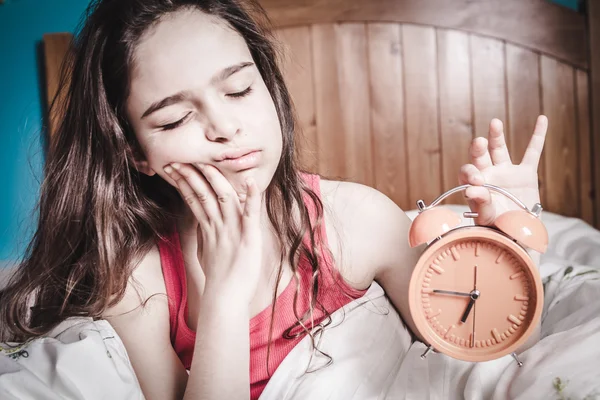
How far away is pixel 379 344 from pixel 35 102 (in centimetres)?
197

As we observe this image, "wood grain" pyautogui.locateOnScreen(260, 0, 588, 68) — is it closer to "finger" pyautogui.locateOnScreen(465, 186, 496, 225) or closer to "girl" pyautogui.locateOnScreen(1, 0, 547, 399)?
"girl" pyautogui.locateOnScreen(1, 0, 547, 399)

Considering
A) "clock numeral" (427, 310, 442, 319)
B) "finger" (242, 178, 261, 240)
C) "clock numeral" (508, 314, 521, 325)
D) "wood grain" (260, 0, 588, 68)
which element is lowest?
"clock numeral" (508, 314, 521, 325)

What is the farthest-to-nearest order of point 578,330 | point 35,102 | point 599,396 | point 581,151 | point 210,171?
1. point 35,102
2. point 581,151
3. point 210,171
4. point 578,330
5. point 599,396

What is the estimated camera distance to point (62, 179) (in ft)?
3.67

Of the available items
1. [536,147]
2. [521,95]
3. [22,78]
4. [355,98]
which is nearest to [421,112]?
[355,98]

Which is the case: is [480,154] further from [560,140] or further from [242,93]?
[560,140]

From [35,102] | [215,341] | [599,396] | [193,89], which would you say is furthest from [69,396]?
[35,102]

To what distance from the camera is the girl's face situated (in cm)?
92

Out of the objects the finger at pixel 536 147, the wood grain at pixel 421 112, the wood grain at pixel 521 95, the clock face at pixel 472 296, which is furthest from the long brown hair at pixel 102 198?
the wood grain at pixel 521 95

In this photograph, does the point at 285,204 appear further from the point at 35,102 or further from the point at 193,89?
the point at 35,102

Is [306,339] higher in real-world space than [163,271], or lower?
lower

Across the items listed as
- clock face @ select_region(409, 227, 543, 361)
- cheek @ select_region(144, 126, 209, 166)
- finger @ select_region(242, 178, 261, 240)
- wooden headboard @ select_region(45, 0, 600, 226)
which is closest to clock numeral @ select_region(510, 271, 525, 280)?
clock face @ select_region(409, 227, 543, 361)

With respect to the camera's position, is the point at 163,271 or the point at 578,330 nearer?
the point at 578,330

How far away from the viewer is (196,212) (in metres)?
1.01
